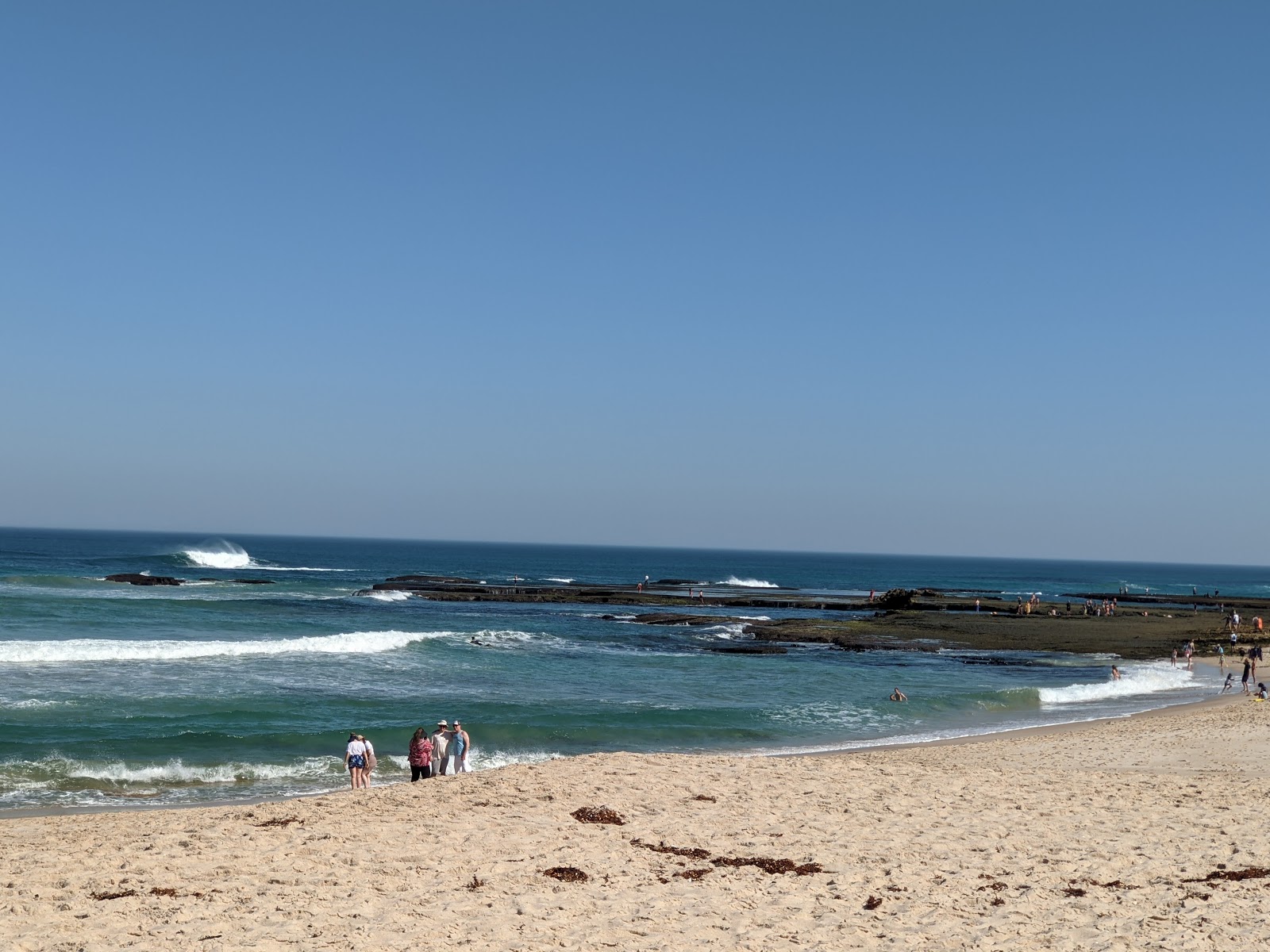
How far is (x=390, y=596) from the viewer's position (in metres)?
70.9

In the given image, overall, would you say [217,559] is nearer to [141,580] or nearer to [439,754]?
[141,580]

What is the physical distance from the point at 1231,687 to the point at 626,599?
42.7 m

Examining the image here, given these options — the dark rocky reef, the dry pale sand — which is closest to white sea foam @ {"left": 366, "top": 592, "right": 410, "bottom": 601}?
the dark rocky reef

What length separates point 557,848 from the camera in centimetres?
1203

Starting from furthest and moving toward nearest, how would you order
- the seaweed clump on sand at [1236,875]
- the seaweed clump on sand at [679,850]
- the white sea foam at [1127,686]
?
the white sea foam at [1127,686] < the seaweed clump on sand at [679,850] < the seaweed clump on sand at [1236,875]

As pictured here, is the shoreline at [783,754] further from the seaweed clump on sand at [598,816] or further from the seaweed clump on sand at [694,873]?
the seaweed clump on sand at [694,873]

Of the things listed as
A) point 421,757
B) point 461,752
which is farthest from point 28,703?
point 461,752

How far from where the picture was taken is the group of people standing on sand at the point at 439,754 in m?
17.6

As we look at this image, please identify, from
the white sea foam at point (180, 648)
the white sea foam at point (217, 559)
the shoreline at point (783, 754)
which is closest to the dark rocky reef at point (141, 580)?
the white sea foam at point (217, 559)

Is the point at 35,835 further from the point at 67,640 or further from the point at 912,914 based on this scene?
the point at 67,640

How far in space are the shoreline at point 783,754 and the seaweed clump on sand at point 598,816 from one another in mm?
2916

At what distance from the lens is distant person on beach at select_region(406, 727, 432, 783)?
57.6 ft

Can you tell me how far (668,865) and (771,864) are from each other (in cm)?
112

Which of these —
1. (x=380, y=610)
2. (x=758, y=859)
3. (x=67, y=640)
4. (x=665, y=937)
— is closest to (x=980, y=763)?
(x=758, y=859)
